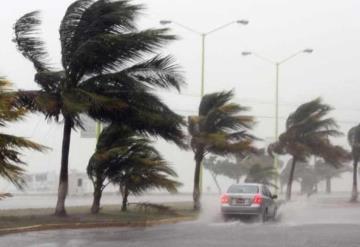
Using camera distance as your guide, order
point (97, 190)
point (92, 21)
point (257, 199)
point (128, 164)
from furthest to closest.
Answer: point (257, 199) → point (97, 190) → point (128, 164) → point (92, 21)

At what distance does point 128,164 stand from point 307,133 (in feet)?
69.4

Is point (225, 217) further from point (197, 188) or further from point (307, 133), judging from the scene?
point (307, 133)

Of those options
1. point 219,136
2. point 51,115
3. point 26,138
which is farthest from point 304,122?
point 26,138

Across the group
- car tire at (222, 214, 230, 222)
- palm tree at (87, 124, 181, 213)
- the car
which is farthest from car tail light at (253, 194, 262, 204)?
palm tree at (87, 124, 181, 213)

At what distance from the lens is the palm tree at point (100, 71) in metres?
22.3

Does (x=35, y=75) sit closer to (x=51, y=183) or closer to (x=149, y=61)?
(x=149, y=61)

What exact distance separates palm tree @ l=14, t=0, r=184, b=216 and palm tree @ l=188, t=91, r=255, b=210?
814 centimetres

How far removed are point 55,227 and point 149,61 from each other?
233 inches

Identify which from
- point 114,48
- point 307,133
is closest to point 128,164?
point 114,48

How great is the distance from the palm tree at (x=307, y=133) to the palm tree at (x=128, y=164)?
19103 millimetres

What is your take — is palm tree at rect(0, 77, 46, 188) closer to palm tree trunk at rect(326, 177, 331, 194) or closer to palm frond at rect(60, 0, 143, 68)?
palm frond at rect(60, 0, 143, 68)

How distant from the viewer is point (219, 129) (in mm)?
32781

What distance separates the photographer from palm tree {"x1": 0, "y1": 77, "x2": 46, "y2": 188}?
1581cm

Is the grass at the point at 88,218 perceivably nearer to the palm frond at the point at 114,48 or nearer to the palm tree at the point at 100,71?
the palm tree at the point at 100,71
